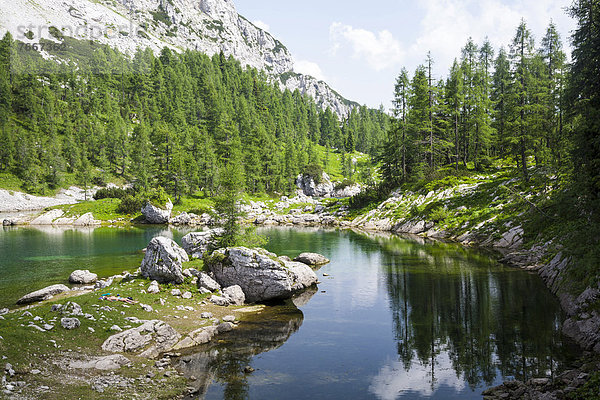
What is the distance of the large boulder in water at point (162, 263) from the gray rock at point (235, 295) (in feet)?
12.0

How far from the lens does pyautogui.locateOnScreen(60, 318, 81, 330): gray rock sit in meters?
18.0

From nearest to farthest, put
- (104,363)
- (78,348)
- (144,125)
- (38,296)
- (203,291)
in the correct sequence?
1. (104,363)
2. (78,348)
3. (38,296)
4. (203,291)
5. (144,125)

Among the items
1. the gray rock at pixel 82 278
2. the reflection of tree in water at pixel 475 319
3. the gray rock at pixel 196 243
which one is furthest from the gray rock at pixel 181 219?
the reflection of tree in water at pixel 475 319

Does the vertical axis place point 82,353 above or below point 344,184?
below

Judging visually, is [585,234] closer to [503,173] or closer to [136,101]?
[503,173]

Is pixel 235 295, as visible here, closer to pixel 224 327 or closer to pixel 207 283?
pixel 207 283

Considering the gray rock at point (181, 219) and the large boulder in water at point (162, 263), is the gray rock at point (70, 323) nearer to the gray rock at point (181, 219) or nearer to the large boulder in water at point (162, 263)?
the large boulder in water at point (162, 263)

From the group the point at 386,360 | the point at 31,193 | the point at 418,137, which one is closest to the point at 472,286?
the point at 386,360

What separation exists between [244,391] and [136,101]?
548 ft

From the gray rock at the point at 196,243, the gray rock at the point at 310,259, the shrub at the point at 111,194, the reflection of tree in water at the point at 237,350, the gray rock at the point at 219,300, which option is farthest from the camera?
the shrub at the point at 111,194

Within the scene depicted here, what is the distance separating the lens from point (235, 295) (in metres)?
27.3

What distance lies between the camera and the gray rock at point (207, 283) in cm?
2777

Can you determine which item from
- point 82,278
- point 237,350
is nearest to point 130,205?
point 82,278

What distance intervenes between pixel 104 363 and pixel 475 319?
21415mm
